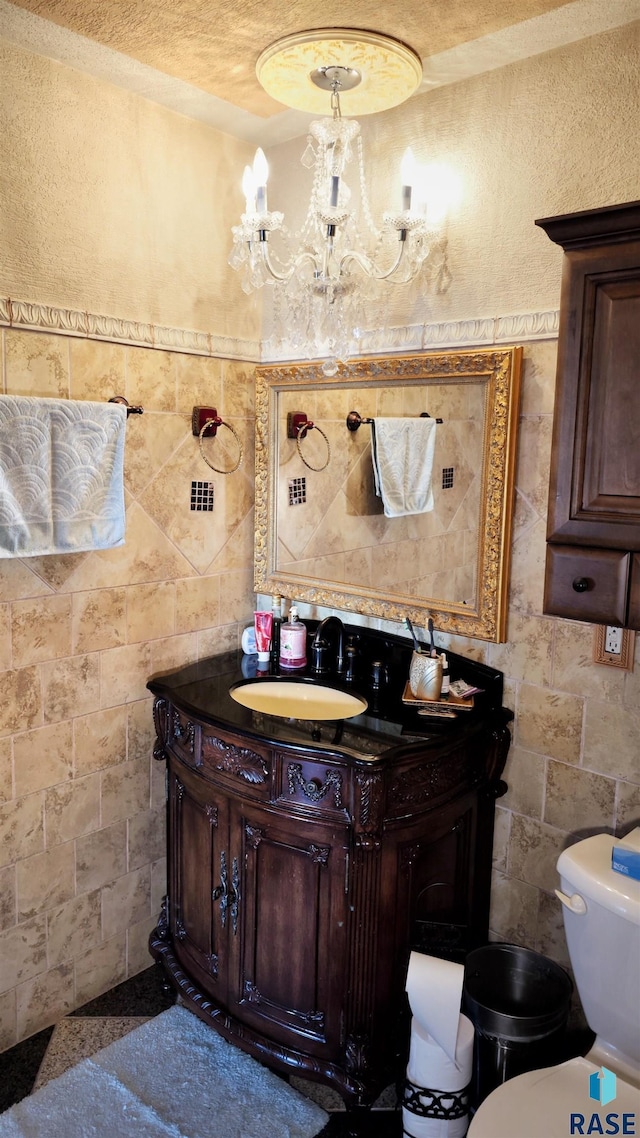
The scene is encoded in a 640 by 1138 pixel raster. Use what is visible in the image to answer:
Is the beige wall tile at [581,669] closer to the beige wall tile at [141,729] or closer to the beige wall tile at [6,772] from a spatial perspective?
the beige wall tile at [141,729]

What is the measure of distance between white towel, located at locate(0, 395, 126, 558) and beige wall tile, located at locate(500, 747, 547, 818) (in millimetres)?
1182

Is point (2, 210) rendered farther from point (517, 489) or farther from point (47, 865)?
point (47, 865)

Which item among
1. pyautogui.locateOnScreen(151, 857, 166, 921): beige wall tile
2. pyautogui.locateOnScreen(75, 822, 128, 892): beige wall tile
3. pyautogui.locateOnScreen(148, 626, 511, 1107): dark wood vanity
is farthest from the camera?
pyautogui.locateOnScreen(151, 857, 166, 921): beige wall tile

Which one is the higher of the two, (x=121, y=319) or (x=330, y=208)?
(x=330, y=208)

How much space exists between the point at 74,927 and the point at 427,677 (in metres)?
1.22

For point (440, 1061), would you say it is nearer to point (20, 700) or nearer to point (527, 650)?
point (527, 650)

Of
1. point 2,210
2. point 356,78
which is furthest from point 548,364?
point 2,210

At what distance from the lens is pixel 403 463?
83.9 inches

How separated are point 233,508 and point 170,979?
4.63 ft

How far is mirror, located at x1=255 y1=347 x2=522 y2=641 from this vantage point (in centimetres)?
193

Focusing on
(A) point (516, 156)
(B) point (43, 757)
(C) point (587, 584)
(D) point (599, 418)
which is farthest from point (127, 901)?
(A) point (516, 156)

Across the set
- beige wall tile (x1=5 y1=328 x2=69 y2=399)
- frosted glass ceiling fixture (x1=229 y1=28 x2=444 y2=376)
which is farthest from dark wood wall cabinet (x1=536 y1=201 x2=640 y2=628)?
beige wall tile (x1=5 y1=328 x2=69 y2=399)

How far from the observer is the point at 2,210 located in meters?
1.82

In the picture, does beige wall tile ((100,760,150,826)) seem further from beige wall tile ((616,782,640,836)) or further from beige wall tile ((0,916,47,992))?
beige wall tile ((616,782,640,836))
